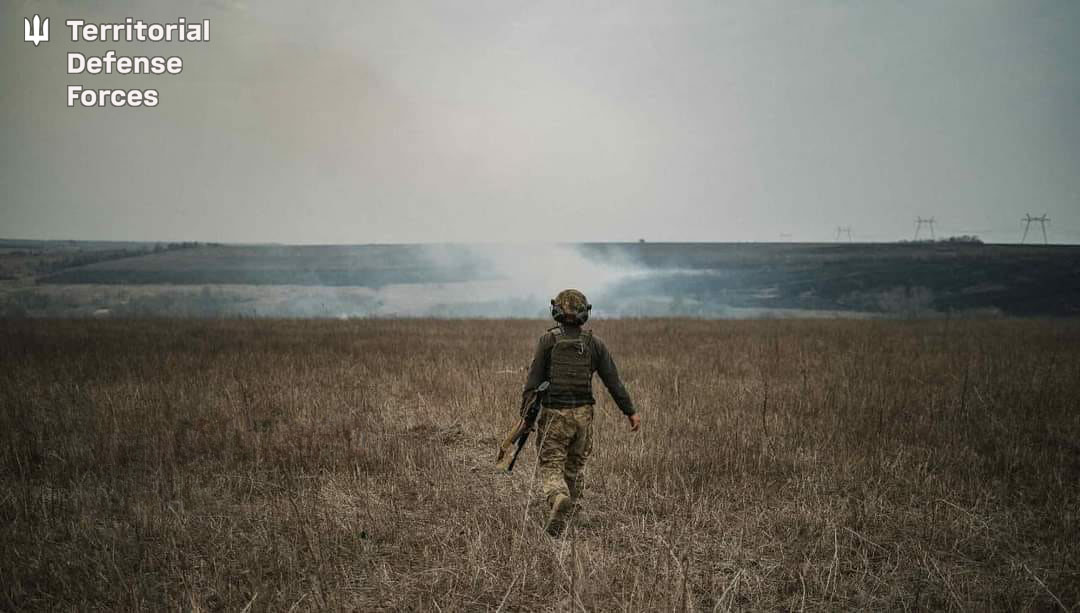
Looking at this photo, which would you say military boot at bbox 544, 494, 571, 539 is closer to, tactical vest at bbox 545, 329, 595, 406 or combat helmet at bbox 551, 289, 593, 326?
tactical vest at bbox 545, 329, 595, 406

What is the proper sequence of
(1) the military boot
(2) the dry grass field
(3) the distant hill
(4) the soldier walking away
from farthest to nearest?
(3) the distant hill < (4) the soldier walking away < (1) the military boot < (2) the dry grass field

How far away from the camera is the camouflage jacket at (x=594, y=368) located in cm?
554

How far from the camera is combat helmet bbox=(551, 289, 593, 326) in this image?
18.0 feet

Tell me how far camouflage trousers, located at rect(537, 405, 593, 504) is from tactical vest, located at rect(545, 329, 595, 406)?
0.35 ft

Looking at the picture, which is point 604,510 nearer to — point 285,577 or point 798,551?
point 798,551

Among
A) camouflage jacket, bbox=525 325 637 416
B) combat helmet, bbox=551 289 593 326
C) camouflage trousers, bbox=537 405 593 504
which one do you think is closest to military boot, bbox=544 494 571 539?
camouflage trousers, bbox=537 405 593 504

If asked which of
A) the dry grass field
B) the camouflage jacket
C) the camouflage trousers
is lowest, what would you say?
the dry grass field

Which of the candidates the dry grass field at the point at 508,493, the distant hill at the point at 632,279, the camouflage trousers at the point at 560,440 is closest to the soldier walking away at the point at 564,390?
the camouflage trousers at the point at 560,440

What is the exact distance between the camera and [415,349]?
17.6 metres

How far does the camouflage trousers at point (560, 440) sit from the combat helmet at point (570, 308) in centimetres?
77

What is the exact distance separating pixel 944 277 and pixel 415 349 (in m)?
71.8

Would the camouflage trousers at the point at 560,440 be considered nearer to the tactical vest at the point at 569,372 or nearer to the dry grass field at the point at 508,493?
the tactical vest at the point at 569,372

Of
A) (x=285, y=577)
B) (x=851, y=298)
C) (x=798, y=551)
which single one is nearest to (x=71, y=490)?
(x=285, y=577)

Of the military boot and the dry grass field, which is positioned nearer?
the dry grass field
